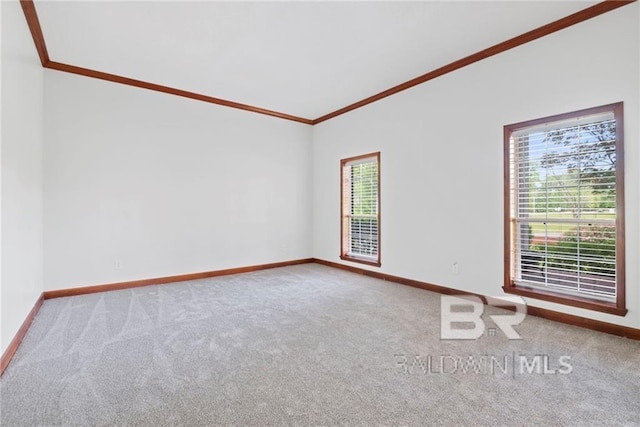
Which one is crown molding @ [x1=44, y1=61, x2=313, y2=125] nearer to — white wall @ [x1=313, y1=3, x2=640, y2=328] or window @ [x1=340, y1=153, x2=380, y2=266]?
white wall @ [x1=313, y1=3, x2=640, y2=328]

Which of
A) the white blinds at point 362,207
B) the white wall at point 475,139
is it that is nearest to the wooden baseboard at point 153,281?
the white blinds at point 362,207

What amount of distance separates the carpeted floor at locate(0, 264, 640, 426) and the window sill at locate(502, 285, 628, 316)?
239mm

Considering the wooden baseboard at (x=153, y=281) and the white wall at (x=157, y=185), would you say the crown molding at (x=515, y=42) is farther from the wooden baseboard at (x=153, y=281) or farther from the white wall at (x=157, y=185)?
the wooden baseboard at (x=153, y=281)

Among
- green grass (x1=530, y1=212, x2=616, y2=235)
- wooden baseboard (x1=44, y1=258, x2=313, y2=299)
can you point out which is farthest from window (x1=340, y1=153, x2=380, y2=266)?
green grass (x1=530, y1=212, x2=616, y2=235)

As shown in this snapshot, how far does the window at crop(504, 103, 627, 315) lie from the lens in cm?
272

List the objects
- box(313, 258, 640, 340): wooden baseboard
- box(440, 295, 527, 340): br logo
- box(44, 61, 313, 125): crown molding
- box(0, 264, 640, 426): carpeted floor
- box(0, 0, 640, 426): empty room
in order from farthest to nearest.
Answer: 1. box(44, 61, 313, 125): crown molding
2. box(440, 295, 527, 340): br logo
3. box(313, 258, 640, 340): wooden baseboard
4. box(0, 0, 640, 426): empty room
5. box(0, 264, 640, 426): carpeted floor

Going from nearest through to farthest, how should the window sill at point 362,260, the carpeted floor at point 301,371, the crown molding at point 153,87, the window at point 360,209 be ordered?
the carpeted floor at point 301,371 < the crown molding at point 153,87 < the window sill at point 362,260 < the window at point 360,209

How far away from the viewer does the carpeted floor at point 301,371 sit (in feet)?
5.48

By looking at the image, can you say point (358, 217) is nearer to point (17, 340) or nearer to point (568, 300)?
point (568, 300)

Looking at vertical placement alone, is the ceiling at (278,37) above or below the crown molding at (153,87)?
above

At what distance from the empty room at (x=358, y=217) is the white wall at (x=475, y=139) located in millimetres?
21

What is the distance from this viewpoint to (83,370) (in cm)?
211

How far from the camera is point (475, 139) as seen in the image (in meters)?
3.66

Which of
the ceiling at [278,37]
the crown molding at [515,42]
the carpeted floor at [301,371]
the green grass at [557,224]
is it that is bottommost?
the carpeted floor at [301,371]
